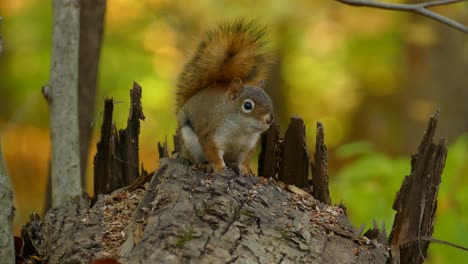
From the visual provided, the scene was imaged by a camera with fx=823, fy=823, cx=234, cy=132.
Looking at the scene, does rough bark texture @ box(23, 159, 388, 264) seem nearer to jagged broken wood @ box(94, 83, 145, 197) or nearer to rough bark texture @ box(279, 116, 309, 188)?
rough bark texture @ box(279, 116, 309, 188)

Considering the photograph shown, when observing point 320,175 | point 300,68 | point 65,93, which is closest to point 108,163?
point 65,93

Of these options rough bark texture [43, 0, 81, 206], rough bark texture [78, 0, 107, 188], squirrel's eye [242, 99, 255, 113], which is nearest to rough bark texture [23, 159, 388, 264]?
squirrel's eye [242, 99, 255, 113]

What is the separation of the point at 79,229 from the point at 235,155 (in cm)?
82

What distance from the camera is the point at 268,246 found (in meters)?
2.64

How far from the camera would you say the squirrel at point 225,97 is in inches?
133

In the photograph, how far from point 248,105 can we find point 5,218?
1.09 metres

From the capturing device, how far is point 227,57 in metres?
3.51

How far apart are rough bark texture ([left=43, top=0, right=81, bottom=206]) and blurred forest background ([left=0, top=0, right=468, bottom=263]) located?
3352mm

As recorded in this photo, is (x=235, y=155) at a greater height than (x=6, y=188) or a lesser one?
greater

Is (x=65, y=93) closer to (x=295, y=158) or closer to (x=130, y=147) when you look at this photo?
(x=130, y=147)

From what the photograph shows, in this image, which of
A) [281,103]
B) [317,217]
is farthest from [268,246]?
[281,103]

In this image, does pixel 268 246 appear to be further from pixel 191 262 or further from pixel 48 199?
pixel 48 199

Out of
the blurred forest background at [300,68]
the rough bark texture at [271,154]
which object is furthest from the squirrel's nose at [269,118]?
the blurred forest background at [300,68]

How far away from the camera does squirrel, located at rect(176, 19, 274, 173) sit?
3.37m
